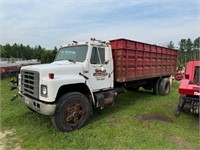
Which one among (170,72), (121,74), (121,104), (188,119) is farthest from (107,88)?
(170,72)

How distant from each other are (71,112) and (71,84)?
720mm

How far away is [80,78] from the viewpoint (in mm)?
4535

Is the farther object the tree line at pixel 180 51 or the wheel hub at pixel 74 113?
the tree line at pixel 180 51

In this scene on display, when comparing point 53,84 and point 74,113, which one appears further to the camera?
point 74,113

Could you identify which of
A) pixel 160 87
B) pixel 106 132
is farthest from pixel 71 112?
pixel 160 87

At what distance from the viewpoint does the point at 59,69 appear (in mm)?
4234

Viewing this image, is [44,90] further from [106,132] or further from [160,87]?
[160,87]

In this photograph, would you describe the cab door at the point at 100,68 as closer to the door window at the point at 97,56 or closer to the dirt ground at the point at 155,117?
the door window at the point at 97,56

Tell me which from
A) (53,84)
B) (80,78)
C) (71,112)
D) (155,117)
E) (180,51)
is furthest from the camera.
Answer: (180,51)

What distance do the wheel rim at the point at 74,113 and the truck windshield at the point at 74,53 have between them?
1.33m

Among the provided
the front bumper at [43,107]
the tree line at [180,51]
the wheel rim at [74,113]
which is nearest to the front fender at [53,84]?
the front bumper at [43,107]

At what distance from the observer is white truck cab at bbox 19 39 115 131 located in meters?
4.01

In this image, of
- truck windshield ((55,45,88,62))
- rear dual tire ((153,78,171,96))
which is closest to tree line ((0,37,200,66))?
rear dual tire ((153,78,171,96))

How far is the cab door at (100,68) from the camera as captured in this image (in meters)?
4.97
